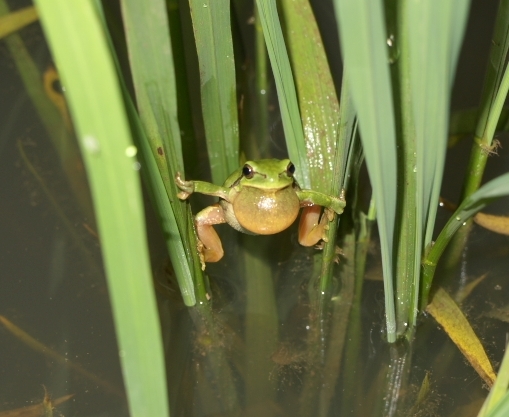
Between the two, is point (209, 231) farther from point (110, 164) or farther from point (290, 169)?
point (110, 164)

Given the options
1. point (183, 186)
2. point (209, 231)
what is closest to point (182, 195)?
point (183, 186)

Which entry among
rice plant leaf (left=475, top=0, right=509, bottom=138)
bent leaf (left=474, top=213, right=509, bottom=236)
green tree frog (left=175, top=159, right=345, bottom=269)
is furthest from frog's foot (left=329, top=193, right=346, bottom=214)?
bent leaf (left=474, top=213, right=509, bottom=236)

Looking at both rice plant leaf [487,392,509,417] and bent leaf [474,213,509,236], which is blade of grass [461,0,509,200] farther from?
rice plant leaf [487,392,509,417]

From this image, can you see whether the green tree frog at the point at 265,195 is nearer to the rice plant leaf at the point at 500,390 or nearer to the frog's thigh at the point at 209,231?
the frog's thigh at the point at 209,231

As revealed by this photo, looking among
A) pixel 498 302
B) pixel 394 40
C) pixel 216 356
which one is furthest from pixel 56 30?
pixel 498 302

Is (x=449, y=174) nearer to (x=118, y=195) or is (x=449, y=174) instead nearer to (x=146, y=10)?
(x=146, y=10)

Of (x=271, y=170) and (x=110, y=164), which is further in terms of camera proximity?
(x=271, y=170)
